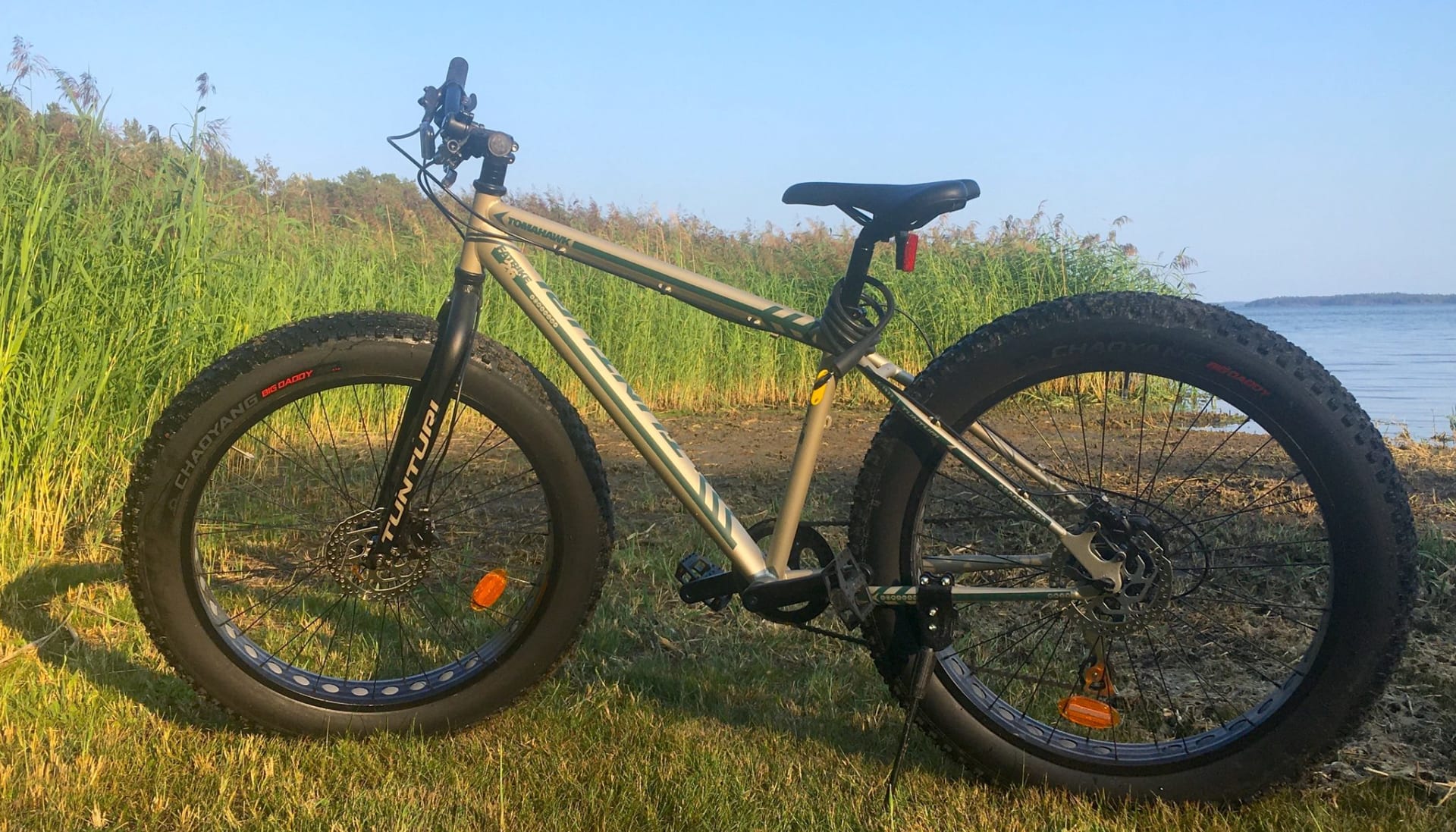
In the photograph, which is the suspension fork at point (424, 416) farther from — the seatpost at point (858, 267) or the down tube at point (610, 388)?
the seatpost at point (858, 267)

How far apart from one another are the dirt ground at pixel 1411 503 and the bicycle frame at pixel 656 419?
2.82ft

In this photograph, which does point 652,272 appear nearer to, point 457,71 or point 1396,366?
point 457,71

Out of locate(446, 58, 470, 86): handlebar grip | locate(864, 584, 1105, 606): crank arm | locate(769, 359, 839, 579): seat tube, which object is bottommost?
locate(864, 584, 1105, 606): crank arm

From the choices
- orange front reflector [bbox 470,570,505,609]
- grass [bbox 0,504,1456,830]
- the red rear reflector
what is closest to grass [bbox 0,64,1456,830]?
grass [bbox 0,504,1456,830]

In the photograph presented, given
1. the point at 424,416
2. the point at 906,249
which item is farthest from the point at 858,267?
the point at 424,416

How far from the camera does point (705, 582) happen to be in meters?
2.24

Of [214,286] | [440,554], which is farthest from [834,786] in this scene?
[214,286]

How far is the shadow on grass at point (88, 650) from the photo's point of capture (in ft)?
7.80

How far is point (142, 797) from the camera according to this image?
77.0 inches

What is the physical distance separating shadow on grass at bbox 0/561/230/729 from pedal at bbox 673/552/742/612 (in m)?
1.24

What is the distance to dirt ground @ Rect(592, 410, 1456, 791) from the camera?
207 cm

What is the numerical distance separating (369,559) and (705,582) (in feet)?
2.79

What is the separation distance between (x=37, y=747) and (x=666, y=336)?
6.34 meters

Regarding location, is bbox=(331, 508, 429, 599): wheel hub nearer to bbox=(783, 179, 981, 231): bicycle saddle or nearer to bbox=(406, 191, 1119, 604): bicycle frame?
bbox=(406, 191, 1119, 604): bicycle frame
